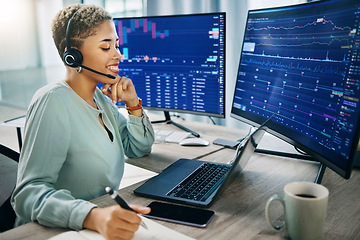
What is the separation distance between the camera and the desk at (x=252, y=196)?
0.73 meters

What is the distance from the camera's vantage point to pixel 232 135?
1.52 meters

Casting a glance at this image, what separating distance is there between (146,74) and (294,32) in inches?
30.2

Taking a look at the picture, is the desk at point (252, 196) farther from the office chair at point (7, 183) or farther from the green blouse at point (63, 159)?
the office chair at point (7, 183)

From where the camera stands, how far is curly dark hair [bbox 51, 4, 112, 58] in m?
1.00

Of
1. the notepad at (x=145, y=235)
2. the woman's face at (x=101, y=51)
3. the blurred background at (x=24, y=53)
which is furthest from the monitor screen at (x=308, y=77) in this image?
the blurred background at (x=24, y=53)

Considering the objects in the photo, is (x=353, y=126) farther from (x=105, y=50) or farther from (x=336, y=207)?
(x=105, y=50)

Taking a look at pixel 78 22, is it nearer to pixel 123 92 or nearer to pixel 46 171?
pixel 123 92

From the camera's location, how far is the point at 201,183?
0.97 metres

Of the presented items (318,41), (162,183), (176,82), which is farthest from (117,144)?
(318,41)

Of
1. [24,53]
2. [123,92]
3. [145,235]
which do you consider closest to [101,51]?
[123,92]

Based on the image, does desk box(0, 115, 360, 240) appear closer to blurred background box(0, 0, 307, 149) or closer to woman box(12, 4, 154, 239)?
woman box(12, 4, 154, 239)

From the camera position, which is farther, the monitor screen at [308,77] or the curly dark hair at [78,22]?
the curly dark hair at [78,22]

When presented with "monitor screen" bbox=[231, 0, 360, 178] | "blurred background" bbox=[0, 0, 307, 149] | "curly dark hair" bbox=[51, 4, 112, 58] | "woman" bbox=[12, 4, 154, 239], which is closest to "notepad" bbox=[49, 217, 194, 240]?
"woman" bbox=[12, 4, 154, 239]

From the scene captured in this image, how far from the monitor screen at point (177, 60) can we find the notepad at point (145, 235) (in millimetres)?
846
